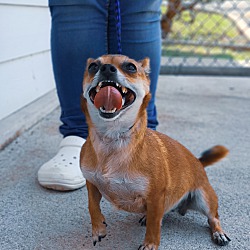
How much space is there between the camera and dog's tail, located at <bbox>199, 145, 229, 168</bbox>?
1.68m

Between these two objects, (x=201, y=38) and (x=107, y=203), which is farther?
(x=201, y=38)

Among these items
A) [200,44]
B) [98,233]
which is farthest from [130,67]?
[200,44]

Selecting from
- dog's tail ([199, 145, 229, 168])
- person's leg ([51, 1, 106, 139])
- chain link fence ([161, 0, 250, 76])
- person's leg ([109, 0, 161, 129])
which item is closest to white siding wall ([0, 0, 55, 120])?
person's leg ([51, 1, 106, 139])

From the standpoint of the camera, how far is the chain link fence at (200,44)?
4.17 meters

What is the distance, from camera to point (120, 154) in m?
1.30

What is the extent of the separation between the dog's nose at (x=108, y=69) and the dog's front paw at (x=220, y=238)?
61 centimetres

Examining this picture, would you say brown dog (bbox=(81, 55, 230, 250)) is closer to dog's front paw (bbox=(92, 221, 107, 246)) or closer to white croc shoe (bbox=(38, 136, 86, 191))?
dog's front paw (bbox=(92, 221, 107, 246))

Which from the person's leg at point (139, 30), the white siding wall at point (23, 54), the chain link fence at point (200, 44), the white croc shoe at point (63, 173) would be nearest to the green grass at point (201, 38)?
the chain link fence at point (200, 44)

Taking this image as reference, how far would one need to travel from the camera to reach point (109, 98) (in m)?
1.20

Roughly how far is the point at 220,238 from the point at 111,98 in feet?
1.91

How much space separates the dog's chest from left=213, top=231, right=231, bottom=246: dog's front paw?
266mm

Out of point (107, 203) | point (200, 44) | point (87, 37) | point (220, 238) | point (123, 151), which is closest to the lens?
point (123, 151)

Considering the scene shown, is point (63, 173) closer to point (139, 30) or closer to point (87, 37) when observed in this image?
point (87, 37)

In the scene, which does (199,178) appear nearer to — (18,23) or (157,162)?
(157,162)
